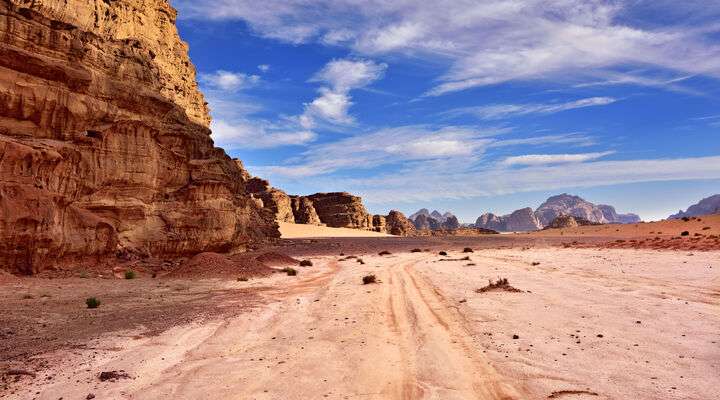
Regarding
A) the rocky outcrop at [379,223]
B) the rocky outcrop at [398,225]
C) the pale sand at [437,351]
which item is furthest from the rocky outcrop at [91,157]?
the rocky outcrop at [398,225]

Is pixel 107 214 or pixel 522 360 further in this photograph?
pixel 107 214

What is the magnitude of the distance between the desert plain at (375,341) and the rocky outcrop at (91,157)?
10.0 feet

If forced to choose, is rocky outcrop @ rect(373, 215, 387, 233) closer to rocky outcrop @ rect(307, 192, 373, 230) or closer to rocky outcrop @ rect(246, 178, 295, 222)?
rocky outcrop @ rect(307, 192, 373, 230)

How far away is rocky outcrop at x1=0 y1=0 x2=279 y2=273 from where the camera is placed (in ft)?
52.0

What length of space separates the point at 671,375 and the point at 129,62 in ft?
80.3

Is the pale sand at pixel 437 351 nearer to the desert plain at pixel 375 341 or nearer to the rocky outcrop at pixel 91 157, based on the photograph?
the desert plain at pixel 375 341

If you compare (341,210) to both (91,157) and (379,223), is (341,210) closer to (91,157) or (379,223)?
(379,223)

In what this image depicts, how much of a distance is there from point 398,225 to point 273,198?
4538 cm

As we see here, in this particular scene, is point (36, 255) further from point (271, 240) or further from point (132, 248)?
point (271, 240)

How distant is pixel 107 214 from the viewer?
64.7 feet

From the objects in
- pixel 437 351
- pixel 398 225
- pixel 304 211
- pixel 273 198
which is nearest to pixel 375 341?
pixel 437 351

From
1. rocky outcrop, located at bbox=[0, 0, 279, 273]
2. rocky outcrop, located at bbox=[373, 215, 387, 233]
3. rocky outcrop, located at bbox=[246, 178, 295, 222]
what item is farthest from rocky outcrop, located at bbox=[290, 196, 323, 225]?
rocky outcrop, located at bbox=[0, 0, 279, 273]

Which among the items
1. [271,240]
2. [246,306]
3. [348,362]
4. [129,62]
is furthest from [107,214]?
[271,240]

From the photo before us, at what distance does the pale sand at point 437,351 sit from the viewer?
17.9ft
